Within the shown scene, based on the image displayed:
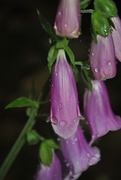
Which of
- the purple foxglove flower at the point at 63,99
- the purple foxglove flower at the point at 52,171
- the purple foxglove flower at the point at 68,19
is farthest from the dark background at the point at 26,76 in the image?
the purple foxglove flower at the point at 68,19

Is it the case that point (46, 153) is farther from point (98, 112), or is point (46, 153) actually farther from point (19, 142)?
point (98, 112)

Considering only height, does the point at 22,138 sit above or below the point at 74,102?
below

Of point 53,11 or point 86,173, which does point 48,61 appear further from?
point 53,11

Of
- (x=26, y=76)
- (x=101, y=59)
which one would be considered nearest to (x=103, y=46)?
(x=101, y=59)

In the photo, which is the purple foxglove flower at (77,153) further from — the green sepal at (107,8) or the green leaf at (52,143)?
the green sepal at (107,8)

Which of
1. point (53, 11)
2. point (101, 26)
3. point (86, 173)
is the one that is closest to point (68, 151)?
point (101, 26)
